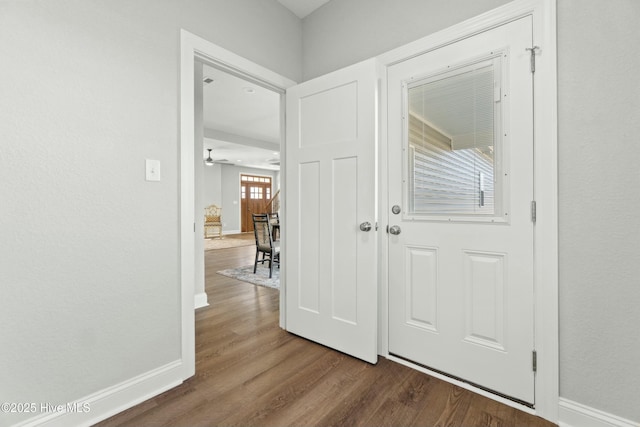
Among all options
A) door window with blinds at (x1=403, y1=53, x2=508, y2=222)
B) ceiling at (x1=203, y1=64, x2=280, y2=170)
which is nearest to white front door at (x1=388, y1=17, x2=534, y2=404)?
door window with blinds at (x1=403, y1=53, x2=508, y2=222)

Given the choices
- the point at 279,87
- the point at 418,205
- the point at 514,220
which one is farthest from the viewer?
the point at 279,87

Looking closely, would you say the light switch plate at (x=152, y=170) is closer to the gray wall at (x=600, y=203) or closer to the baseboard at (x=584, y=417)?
the gray wall at (x=600, y=203)

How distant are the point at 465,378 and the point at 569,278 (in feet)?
2.60

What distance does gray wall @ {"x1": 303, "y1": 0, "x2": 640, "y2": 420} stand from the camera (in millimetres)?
1210

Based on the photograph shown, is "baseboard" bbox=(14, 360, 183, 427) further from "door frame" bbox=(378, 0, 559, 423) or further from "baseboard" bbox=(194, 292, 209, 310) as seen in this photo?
"door frame" bbox=(378, 0, 559, 423)

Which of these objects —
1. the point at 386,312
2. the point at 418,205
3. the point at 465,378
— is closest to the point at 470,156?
the point at 418,205

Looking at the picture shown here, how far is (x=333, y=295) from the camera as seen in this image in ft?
6.83

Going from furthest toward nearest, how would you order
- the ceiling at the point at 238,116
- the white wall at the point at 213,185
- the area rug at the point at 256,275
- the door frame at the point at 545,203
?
the white wall at the point at 213,185 → the area rug at the point at 256,275 → the ceiling at the point at 238,116 → the door frame at the point at 545,203

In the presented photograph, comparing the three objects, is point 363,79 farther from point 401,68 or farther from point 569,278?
point 569,278

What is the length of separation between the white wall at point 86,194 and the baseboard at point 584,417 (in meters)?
2.08

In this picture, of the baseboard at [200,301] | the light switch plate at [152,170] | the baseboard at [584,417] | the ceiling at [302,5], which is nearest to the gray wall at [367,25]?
the ceiling at [302,5]

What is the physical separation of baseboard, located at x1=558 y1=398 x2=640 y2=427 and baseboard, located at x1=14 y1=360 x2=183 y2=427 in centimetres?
205

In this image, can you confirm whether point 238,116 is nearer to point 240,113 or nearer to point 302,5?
point 240,113

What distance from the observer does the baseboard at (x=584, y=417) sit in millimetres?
1241
